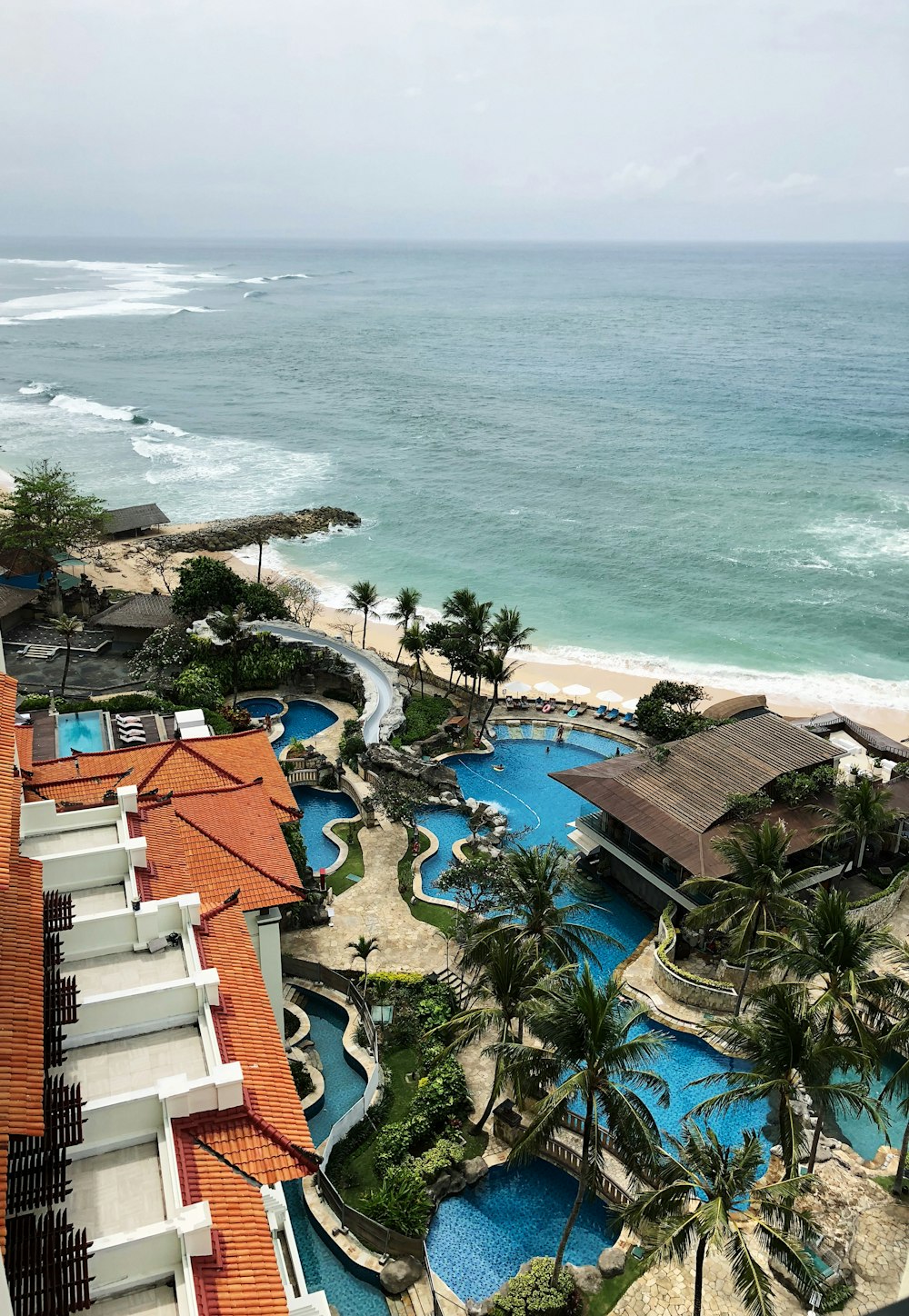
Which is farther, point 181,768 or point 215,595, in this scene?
point 215,595

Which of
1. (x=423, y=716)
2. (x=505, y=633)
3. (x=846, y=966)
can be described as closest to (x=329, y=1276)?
(x=846, y=966)

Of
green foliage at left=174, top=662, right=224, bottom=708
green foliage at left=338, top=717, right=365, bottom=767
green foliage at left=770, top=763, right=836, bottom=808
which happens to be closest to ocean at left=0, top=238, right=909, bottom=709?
green foliage at left=770, top=763, right=836, bottom=808

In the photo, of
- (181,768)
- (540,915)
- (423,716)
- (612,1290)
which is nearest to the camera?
(612,1290)

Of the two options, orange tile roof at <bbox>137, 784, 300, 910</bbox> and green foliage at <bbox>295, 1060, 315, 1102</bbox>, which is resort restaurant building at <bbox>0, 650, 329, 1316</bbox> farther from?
green foliage at <bbox>295, 1060, 315, 1102</bbox>

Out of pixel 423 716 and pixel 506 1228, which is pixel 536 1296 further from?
pixel 423 716

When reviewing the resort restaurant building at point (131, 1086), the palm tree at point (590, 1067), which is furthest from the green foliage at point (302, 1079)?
the palm tree at point (590, 1067)

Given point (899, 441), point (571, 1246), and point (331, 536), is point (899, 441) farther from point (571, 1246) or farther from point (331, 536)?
point (571, 1246)
